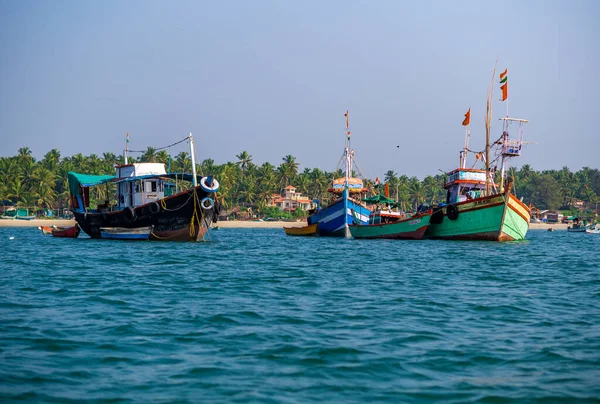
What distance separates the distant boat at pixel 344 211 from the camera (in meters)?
49.8

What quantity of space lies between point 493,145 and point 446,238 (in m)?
6.90

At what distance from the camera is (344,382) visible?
7684mm


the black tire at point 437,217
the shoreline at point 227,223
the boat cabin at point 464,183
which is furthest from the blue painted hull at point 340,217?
the shoreline at point 227,223

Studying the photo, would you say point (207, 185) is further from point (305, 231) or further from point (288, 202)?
point (288, 202)

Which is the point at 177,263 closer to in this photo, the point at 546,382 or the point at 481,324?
the point at 481,324

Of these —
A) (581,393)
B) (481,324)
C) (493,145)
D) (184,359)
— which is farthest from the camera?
(493,145)

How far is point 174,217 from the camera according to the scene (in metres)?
34.9

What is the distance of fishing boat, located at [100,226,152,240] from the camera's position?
3581 cm

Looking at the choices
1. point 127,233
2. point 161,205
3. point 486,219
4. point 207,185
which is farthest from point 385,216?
point 127,233

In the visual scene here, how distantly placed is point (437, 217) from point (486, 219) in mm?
4761

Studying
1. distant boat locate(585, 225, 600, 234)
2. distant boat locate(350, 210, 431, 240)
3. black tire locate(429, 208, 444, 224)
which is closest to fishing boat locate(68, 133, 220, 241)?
distant boat locate(350, 210, 431, 240)

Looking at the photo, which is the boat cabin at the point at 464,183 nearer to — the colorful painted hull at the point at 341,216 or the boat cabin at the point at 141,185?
the colorful painted hull at the point at 341,216

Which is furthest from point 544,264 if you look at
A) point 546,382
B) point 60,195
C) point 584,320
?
point 60,195

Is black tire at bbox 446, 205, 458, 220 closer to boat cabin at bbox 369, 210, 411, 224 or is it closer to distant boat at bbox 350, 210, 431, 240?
distant boat at bbox 350, 210, 431, 240
